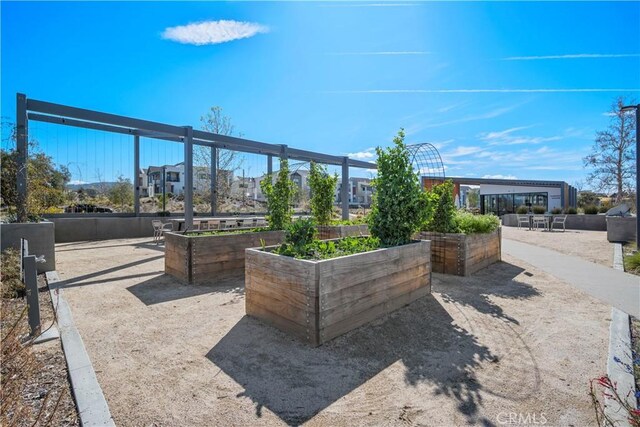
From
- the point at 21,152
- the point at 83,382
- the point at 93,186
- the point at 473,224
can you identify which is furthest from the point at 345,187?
the point at 83,382

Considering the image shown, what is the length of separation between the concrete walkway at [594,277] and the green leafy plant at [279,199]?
5242 millimetres

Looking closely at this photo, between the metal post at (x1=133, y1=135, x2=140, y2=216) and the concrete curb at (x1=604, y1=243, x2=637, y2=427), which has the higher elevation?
the metal post at (x1=133, y1=135, x2=140, y2=216)

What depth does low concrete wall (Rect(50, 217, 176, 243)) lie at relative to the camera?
385 inches

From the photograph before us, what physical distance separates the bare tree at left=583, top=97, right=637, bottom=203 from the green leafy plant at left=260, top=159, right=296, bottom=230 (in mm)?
20800

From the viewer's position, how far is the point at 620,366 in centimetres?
240

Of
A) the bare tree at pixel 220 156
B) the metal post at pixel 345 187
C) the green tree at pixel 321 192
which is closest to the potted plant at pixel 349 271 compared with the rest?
the green tree at pixel 321 192

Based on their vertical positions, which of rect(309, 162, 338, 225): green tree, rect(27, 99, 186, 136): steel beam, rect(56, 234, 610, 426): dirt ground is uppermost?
rect(27, 99, 186, 136): steel beam

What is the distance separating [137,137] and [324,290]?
455 inches

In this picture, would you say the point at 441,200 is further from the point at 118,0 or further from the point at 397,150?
the point at 118,0

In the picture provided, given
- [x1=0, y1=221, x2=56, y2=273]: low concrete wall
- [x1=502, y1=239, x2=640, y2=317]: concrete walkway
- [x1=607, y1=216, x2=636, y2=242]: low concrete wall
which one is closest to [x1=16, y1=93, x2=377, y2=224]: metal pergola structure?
[x1=0, y1=221, x2=56, y2=273]: low concrete wall

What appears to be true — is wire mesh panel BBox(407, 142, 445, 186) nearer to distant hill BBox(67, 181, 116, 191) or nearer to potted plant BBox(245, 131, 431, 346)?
potted plant BBox(245, 131, 431, 346)

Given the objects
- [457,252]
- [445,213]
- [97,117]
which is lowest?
[457,252]

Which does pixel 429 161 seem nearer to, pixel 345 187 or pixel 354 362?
pixel 345 187

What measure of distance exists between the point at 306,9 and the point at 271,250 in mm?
4417
